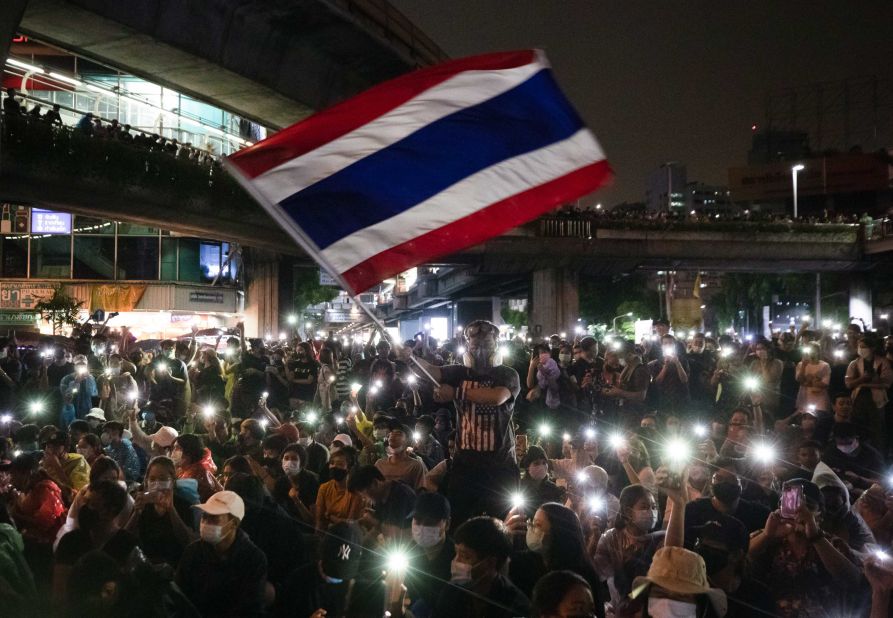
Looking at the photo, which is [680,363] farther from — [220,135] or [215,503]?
[220,135]

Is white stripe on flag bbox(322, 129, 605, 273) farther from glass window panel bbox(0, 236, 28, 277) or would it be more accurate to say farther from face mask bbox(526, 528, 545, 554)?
glass window panel bbox(0, 236, 28, 277)

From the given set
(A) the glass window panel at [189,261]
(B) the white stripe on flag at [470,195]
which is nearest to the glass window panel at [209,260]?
(A) the glass window panel at [189,261]

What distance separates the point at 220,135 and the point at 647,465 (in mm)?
38522

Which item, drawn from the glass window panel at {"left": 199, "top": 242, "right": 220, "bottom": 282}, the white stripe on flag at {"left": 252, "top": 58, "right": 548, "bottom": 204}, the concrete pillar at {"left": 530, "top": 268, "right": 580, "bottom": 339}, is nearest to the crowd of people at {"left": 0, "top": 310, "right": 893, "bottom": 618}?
the white stripe on flag at {"left": 252, "top": 58, "right": 548, "bottom": 204}

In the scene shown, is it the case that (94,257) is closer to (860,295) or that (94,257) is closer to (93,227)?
(93,227)

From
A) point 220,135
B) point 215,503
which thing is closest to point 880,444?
point 215,503

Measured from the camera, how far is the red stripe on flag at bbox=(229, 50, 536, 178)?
522 cm

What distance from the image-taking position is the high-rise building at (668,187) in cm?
18138

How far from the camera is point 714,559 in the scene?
4793mm

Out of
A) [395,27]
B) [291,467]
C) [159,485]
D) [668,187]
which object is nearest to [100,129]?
[395,27]

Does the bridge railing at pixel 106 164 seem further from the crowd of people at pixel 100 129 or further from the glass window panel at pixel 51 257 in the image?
the glass window panel at pixel 51 257

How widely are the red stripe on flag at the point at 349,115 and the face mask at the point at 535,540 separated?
2795mm

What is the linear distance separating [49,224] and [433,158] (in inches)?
1382

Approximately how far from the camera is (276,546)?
550cm
